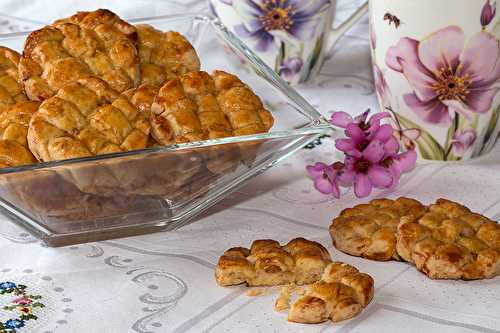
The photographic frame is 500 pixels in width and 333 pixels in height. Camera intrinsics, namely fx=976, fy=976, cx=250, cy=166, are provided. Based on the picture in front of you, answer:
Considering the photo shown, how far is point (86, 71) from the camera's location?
102cm

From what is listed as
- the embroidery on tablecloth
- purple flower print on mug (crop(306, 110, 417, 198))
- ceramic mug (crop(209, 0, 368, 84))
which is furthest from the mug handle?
the embroidery on tablecloth

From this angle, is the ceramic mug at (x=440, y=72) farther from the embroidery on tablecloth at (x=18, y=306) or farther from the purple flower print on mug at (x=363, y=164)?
the embroidery on tablecloth at (x=18, y=306)

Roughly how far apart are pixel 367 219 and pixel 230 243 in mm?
137

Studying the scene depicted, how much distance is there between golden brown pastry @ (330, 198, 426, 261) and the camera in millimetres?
919

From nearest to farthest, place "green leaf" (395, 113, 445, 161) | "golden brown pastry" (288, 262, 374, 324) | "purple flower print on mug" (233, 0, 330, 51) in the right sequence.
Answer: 1. "golden brown pastry" (288, 262, 374, 324)
2. "green leaf" (395, 113, 445, 161)
3. "purple flower print on mug" (233, 0, 330, 51)

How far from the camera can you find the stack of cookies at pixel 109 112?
35.5 inches

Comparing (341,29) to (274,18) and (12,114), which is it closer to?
(274,18)

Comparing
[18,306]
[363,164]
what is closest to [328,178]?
[363,164]

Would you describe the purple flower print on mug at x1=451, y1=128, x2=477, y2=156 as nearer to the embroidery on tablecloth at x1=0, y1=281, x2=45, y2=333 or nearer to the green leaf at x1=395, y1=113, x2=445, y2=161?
the green leaf at x1=395, y1=113, x2=445, y2=161

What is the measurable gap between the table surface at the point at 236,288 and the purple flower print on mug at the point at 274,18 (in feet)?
0.62

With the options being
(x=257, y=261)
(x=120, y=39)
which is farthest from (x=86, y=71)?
(x=257, y=261)

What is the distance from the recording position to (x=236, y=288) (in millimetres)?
880

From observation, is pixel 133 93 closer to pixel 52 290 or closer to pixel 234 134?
pixel 234 134

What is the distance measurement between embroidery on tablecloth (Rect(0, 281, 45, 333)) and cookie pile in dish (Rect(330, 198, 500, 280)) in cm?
29
